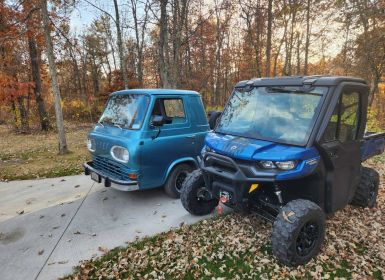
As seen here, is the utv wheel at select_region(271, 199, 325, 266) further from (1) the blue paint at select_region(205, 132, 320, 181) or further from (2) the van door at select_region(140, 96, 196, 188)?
(2) the van door at select_region(140, 96, 196, 188)

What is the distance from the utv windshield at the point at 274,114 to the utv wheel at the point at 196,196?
2.99ft

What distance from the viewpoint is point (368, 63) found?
1750 cm

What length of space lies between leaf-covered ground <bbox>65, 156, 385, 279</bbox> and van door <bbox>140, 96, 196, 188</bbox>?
1.21 meters

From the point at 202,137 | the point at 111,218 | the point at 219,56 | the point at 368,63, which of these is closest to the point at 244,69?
the point at 219,56

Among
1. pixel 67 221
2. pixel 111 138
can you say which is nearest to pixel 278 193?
pixel 111 138

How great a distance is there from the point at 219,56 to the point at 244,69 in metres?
2.98

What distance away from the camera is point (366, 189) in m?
5.20

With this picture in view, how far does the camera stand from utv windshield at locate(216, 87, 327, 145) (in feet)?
12.6

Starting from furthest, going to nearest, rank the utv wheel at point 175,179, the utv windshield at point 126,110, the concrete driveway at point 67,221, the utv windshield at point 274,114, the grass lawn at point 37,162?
1. the grass lawn at point 37,162
2. the utv wheel at point 175,179
3. the utv windshield at point 126,110
4. the concrete driveway at point 67,221
5. the utv windshield at point 274,114

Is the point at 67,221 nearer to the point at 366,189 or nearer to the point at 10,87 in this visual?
the point at 366,189

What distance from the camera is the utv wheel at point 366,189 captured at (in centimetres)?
519

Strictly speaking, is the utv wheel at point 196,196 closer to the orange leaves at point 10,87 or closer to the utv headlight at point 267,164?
the utv headlight at point 267,164

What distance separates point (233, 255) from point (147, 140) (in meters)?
2.45

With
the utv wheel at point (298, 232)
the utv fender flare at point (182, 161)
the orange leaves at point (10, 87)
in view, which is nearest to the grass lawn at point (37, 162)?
the utv fender flare at point (182, 161)
